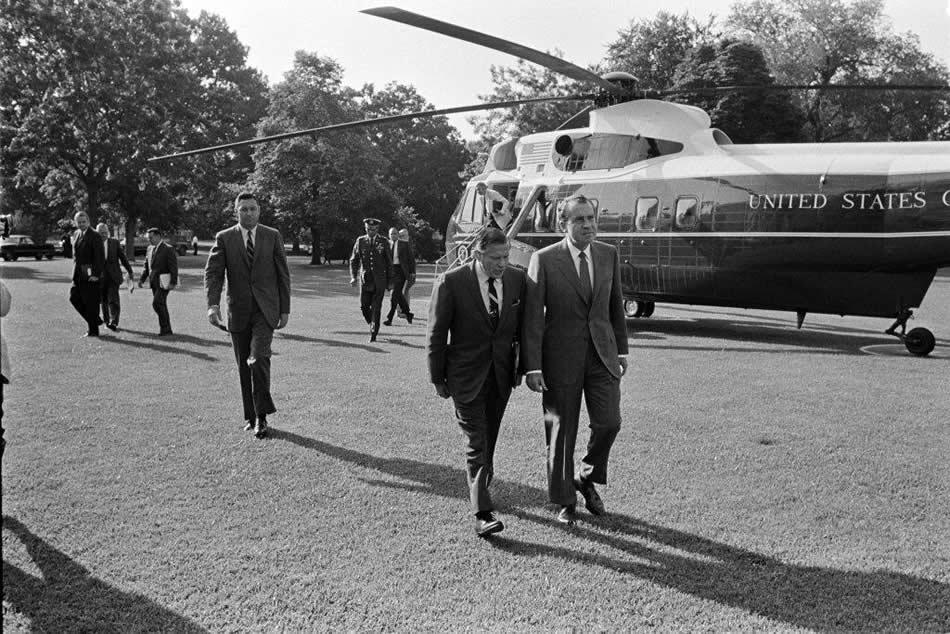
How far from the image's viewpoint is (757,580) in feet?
12.6

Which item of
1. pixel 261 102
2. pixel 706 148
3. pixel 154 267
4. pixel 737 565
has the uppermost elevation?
pixel 261 102

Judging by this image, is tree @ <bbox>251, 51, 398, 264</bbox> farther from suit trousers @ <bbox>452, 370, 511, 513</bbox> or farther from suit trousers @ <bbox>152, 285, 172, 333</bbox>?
suit trousers @ <bbox>452, 370, 511, 513</bbox>

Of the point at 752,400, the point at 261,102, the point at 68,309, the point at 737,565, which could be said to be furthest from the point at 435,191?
the point at 737,565

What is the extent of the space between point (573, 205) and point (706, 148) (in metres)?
9.40

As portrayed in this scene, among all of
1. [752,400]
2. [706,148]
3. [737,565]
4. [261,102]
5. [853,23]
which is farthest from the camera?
[261,102]

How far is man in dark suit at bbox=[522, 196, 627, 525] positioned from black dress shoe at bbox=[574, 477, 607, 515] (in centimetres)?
21

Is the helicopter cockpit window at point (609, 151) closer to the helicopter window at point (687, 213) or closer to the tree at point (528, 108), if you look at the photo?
the helicopter window at point (687, 213)

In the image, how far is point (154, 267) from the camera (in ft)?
44.8

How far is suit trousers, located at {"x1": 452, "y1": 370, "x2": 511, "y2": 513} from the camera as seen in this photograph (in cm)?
445

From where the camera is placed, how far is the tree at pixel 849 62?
46.2 metres

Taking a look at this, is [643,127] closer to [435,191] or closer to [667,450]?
[667,450]

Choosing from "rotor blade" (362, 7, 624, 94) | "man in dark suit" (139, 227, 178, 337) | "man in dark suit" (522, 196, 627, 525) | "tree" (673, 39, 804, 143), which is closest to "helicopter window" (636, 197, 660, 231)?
"rotor blade" (362, 7, 624, 94)

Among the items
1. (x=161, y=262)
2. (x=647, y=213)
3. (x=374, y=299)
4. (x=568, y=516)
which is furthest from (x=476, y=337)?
(x=161, y=262)

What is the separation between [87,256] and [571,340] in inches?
430
